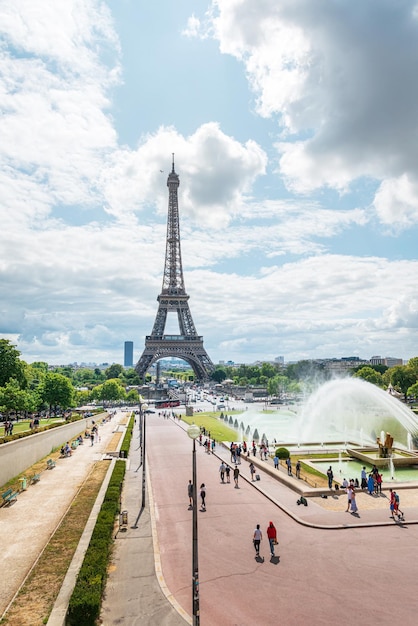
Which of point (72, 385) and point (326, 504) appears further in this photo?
point (72, 385)

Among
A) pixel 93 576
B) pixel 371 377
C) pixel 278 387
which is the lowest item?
pixel 93 576

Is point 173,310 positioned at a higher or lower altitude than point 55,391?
higher

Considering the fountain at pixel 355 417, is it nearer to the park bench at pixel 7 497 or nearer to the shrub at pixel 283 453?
the shrub at pixel 283 453

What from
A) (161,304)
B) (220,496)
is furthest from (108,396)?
(220,496)

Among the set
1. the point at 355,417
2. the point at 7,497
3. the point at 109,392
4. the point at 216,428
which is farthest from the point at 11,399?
the point at 109,392

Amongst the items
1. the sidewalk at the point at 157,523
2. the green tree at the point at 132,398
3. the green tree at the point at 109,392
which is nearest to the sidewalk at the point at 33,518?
the sidewalk at the point at 157,523

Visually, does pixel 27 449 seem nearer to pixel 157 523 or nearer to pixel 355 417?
pixel 157 523
